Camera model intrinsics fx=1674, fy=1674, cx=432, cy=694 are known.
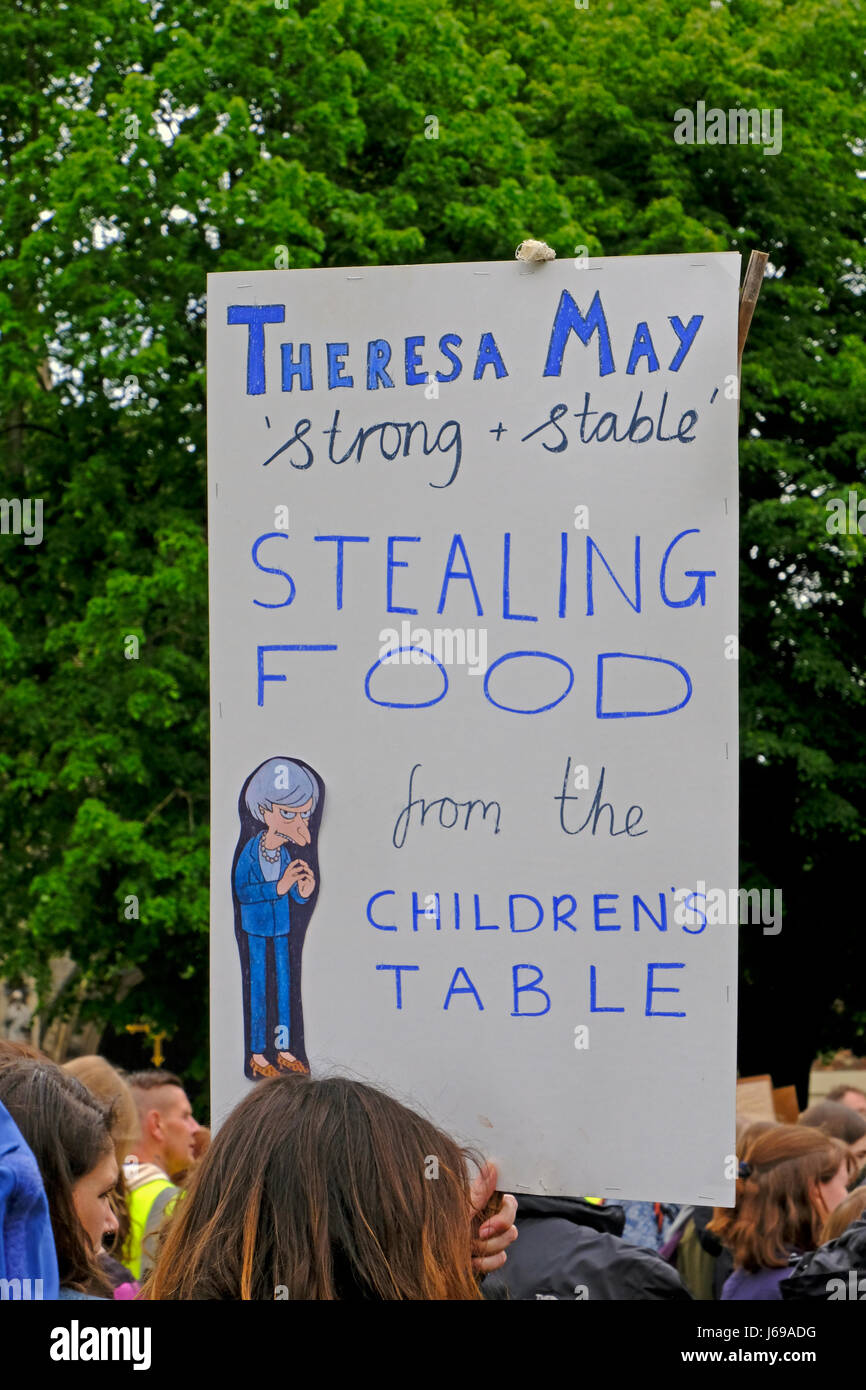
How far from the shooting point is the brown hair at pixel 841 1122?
5680 millimetres

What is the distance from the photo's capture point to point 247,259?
12.2 m

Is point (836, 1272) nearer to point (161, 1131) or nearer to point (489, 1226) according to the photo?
point (489, 1226)

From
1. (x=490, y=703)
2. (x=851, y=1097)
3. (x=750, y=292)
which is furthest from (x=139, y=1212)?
(x=851, y=1097)

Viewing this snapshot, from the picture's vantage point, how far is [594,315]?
2.56 m

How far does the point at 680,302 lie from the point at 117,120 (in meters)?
10.7

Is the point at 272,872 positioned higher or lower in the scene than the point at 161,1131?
higher

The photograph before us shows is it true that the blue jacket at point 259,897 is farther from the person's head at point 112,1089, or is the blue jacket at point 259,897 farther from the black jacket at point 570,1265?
the person's head at point 112,1089

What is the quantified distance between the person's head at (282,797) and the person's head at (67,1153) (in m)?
0.68

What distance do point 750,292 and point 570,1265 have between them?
4.99 ft

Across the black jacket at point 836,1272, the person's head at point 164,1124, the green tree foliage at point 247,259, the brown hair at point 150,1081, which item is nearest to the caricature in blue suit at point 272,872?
the black jacket at point 836,1272

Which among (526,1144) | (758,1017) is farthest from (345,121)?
(526,1144)

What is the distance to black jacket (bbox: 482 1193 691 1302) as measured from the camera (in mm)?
2574

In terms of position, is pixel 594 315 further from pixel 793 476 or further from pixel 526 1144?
pixel 793 476

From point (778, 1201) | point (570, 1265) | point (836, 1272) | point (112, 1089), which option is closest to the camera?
point (570, 1265)
